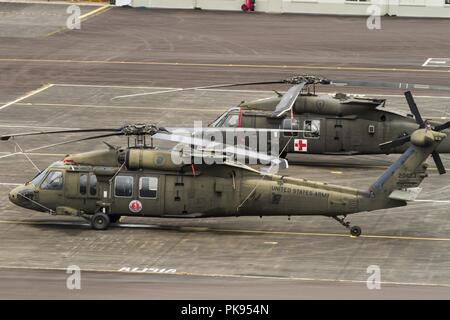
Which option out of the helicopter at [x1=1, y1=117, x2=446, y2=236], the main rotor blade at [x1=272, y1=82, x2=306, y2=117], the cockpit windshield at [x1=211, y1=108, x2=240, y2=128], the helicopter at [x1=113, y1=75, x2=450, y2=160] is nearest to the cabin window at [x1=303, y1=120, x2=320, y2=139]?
the helicopter at [x1=113, y1=75, x2=450, y2=160]

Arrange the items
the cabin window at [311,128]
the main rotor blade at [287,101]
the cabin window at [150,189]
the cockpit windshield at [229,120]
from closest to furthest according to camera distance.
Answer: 1. the cabin window at [150,189]
2. the main rotor blade at [287,101]
3. the cockpit windshield at [229,120]
4. the cabin window at [311,128]

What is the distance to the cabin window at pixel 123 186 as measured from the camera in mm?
42344

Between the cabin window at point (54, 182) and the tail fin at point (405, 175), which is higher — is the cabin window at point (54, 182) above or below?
below

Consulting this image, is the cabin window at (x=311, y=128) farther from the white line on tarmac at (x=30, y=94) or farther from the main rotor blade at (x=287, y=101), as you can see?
the white line on tarmac at (x=30, y=94)

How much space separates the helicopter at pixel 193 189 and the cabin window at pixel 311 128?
10.3 meters

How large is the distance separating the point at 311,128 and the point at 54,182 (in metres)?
14.0

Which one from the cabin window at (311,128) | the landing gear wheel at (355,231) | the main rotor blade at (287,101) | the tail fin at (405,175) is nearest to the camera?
the tail fin at (405,175)

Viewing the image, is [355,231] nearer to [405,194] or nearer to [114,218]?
[405,194]

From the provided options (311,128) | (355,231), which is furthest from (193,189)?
(311,128)

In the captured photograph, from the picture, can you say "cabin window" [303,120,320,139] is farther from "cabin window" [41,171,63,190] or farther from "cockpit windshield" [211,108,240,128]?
"cabin window" [41,171,63,190]

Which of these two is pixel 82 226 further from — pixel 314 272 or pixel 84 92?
pixel 84 92

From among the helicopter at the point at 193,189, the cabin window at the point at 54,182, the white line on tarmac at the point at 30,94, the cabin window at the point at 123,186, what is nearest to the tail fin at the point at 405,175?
the helicopter at the point at 193,189

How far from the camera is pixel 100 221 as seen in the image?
4266cm
